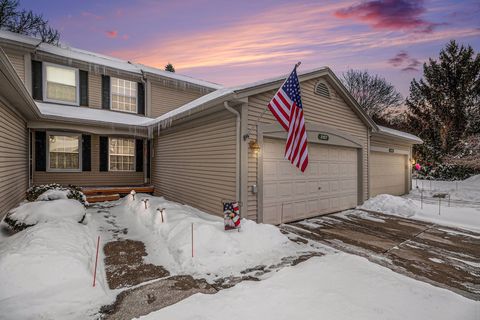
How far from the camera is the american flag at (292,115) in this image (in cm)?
583

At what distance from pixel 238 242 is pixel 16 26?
28.0 meters

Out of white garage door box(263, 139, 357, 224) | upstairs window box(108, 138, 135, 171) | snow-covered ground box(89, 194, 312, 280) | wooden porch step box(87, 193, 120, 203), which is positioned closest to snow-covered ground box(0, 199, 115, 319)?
snow-covered ground box(89, 194, 312, 280)

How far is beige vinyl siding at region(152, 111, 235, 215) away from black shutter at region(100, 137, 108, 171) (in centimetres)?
283

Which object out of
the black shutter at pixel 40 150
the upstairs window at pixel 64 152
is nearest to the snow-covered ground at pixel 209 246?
the upstairs window at pixel 64 152

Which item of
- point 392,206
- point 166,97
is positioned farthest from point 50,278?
point 166,97

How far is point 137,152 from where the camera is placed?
12.1 metres

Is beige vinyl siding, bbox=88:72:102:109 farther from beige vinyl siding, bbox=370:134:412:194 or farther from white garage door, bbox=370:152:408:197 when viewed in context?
white garage door, bbox=370:152:408:197

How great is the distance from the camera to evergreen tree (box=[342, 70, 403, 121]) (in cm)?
3131

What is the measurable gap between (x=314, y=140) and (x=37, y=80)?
12602 millimetres

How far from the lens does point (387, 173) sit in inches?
515

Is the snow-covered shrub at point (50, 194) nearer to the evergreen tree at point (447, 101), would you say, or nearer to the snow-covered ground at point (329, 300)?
the snow-covered ground at point (329, 300)

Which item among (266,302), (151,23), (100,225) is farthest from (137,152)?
(266,302)

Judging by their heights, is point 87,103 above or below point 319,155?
above

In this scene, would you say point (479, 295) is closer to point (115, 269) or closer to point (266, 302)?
point (266, 302)
